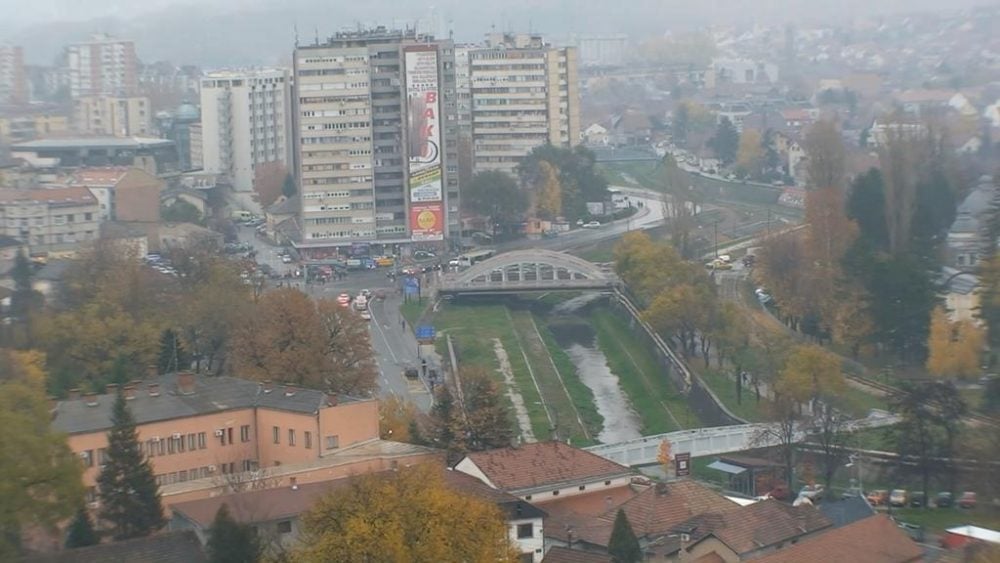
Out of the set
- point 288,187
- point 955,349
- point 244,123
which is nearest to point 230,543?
point 955,349

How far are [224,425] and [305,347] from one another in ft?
6.07

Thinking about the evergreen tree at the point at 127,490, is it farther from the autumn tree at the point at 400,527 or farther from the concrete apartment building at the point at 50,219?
the concrete apartment building at the point at 50,219

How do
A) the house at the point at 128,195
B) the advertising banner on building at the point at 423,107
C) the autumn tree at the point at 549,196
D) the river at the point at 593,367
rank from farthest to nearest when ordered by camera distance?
the autumn tree at the point at 549,196, the house at the point at 128,195, the advertising banner on building at the point at 423,107, the river at the point at 593,367

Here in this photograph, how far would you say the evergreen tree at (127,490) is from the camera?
912 cm

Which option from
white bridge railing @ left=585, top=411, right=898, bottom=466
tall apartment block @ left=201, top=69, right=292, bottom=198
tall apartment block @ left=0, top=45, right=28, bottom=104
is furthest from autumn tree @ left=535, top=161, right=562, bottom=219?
tall apartment block @ left=0, top=45, right=28, bottom=104

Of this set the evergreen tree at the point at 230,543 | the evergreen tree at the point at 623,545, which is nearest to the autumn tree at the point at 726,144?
the evergreen tree at the point at 623,545

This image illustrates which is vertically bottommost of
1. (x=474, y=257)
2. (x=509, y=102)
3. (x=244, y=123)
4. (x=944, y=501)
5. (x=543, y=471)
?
(x=944, y=501)

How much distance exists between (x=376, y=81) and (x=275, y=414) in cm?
1214

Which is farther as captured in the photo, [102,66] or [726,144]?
[102,66]

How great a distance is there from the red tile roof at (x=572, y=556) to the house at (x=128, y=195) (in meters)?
16.2

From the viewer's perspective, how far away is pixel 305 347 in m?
12.8

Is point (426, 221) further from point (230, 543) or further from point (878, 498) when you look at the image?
point (230, 543)

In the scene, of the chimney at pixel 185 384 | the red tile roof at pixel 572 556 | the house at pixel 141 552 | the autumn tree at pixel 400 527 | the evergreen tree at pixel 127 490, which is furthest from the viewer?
the chimney at pixel 185 384

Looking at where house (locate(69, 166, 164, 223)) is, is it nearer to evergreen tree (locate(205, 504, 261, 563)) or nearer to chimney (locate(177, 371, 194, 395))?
chimney (locate(177, 371, 194, 395))
